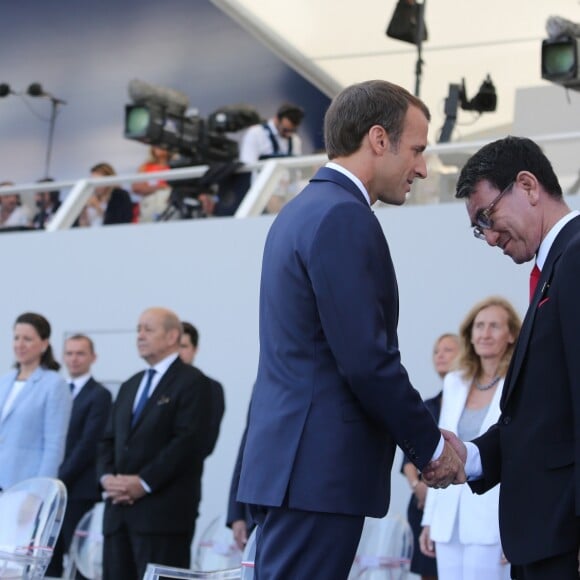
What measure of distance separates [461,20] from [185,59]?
3097 millimetres

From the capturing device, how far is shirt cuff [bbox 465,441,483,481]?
305 centimetres

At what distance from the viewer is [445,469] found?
2.91m

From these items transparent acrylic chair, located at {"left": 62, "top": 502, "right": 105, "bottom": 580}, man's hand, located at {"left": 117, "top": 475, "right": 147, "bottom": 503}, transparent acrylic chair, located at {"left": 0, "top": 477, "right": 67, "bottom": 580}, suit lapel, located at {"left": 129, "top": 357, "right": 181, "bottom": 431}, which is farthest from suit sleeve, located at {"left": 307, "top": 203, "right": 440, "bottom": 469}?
transparent acrylic chair, located at {"left": 62, "top": 502, "right": 105, "bottom": 580}

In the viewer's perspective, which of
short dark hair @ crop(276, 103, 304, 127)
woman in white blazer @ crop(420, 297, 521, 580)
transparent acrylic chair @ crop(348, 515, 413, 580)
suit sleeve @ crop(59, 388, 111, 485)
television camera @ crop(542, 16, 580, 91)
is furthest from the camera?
short dark hair @ crop(276, 103, 304, 127)

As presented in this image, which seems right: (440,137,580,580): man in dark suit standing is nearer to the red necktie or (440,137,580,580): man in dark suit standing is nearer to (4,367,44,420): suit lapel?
the red necktie

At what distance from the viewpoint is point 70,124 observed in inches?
538

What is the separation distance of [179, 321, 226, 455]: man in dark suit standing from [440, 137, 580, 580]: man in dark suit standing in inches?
122

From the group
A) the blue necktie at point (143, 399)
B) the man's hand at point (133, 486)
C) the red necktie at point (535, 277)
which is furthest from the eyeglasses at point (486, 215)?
the blue necktie at point (143, 399)

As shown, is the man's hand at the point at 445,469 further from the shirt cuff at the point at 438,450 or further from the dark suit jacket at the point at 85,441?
the dark suit jacket at the point at 85,441

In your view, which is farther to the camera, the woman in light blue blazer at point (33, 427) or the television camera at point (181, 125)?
the television camera at point (181, 125)

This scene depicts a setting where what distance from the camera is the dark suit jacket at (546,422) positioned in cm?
270

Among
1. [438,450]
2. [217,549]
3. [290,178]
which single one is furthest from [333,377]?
[290,178]

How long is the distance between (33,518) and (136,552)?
1.10 meters

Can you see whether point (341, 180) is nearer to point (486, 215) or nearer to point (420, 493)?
point (486, 215)
